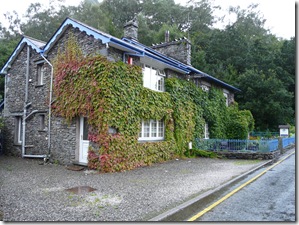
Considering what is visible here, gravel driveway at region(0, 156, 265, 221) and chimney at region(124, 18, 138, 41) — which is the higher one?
chimney at region(124, 18, 138, 41)

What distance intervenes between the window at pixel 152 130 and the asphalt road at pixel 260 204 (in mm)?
6155

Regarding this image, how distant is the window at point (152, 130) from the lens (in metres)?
13.3

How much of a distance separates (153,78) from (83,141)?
5446mm

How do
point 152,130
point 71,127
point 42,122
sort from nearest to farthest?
point 71,127 → point 152,130 → point 42,122

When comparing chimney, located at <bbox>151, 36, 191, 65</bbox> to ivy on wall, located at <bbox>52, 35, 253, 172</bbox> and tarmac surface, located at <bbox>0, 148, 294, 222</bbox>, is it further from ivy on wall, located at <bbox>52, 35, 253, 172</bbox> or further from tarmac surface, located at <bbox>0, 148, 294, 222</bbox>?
tarmac surface, located at <bbox>0, 148, 294, 222</bbox>

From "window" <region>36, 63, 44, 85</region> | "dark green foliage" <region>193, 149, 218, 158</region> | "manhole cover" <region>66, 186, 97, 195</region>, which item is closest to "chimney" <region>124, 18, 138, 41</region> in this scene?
"window" <region>36, 63, 44, 85</region>

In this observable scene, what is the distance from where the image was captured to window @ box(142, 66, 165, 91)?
14.0m

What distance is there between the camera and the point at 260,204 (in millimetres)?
6207

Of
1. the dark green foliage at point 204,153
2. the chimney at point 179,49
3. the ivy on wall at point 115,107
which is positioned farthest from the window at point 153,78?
→ the chimney at point 179,49

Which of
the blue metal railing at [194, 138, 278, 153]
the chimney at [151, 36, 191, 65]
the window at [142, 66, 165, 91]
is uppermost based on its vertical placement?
the chimney at [151, 36, 191, 65]

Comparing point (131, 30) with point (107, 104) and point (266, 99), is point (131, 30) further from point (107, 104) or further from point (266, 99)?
point (266, 99)

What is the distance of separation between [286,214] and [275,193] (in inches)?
74.5

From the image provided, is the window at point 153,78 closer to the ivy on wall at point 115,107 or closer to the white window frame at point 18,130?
the ivy on wall at point 115,107

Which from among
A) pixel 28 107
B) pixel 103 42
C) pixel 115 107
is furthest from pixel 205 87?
pixel 28 107
